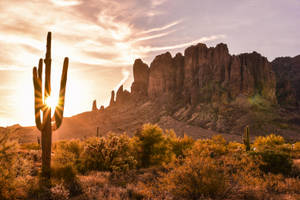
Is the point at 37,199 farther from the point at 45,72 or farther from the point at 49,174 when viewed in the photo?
the point at 45,72

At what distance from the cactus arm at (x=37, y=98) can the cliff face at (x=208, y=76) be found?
9749 centimetres

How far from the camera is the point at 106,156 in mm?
13734

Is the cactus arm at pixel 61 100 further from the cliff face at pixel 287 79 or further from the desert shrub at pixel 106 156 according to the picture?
the cliff face at pixel 287 79

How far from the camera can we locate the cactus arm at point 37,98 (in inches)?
428

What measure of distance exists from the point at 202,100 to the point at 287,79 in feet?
222

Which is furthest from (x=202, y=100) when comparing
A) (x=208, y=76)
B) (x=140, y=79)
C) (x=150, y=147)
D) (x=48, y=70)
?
(x=48, y=70)

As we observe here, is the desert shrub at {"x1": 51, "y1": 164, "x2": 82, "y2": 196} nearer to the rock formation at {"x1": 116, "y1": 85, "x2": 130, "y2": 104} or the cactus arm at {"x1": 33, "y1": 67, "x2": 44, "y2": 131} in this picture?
the cactus arm at {"x1": 33, "y1": 67, "x2": 44, "y2": 131}

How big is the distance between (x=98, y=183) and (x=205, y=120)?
8695cm

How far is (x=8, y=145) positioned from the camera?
869 centimetres

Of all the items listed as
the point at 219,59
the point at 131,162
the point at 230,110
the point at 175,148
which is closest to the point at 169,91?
the point at 219,59

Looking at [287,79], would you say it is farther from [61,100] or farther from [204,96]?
[61,100]

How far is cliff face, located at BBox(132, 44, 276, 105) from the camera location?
352 feet

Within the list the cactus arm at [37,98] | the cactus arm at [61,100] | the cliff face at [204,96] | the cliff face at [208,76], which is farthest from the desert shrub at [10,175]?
the cliff face at [208,76]

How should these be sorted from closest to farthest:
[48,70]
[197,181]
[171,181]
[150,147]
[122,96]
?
[197,181]
[171,181]
[48,70]
[150,147]
[122,96]
